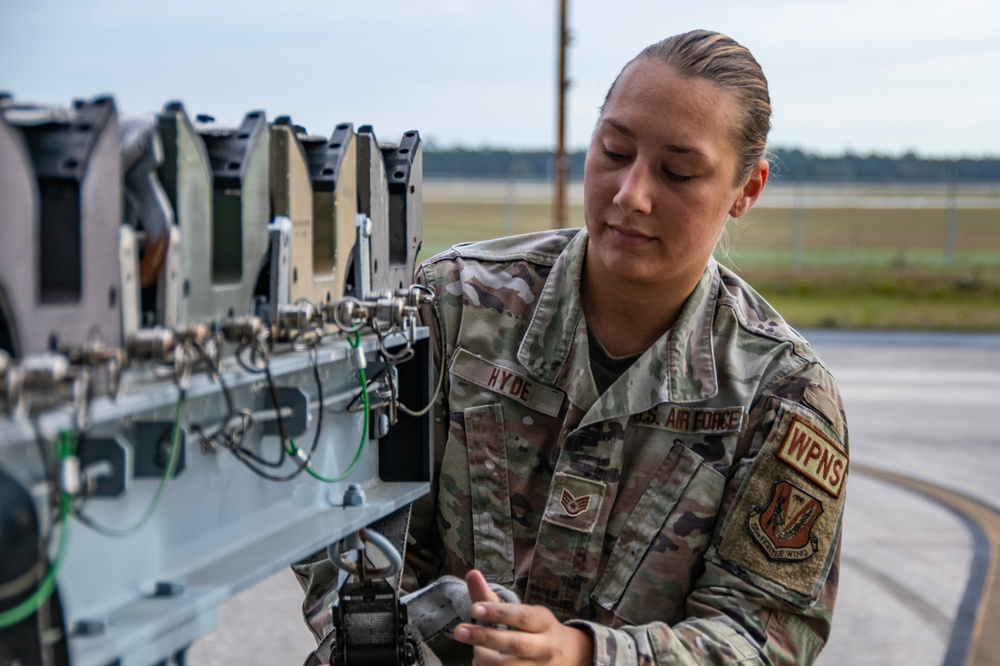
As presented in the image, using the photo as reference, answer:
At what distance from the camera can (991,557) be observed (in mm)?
5512

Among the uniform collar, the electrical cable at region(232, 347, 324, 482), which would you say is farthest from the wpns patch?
the electrical cable at region(232, 347, 324, 482)

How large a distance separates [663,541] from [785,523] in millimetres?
222

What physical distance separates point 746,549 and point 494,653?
0.58m

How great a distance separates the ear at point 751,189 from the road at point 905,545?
2.56 metres

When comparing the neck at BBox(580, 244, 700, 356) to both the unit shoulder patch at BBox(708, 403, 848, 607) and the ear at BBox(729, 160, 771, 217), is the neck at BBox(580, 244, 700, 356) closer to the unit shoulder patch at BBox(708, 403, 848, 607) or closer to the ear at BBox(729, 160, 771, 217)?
the ear at BBox(729, 160, 771, 217)

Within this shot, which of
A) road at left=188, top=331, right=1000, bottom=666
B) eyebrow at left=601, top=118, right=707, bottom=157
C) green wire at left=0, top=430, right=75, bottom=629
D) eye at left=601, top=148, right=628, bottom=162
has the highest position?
eyebrow at left=601, top=118, right=707, bottom=157

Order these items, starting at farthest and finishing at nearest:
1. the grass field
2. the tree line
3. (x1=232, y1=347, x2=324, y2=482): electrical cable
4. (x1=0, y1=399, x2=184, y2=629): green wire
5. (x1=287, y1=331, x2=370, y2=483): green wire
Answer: the tree line, the grass field, (x1=287, y1=331, x2=370, y2=483): green wire, (x1=232, y1=347, x2=324, y2=482): electrical cable, (x1=0, y1=399, x2=184, y2=629): green wire

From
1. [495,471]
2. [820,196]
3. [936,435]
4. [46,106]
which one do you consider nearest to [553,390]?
[495,471]

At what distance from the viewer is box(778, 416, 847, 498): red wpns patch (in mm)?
2148

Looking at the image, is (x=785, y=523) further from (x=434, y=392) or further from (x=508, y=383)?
(x=434, y=392)

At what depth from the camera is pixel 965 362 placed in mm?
11156

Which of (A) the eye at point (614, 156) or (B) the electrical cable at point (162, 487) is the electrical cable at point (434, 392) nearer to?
(A) the eye at point (614, 156)

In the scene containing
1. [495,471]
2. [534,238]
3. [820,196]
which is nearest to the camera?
[495,471]

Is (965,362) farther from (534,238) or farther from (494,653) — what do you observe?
(494,653)
